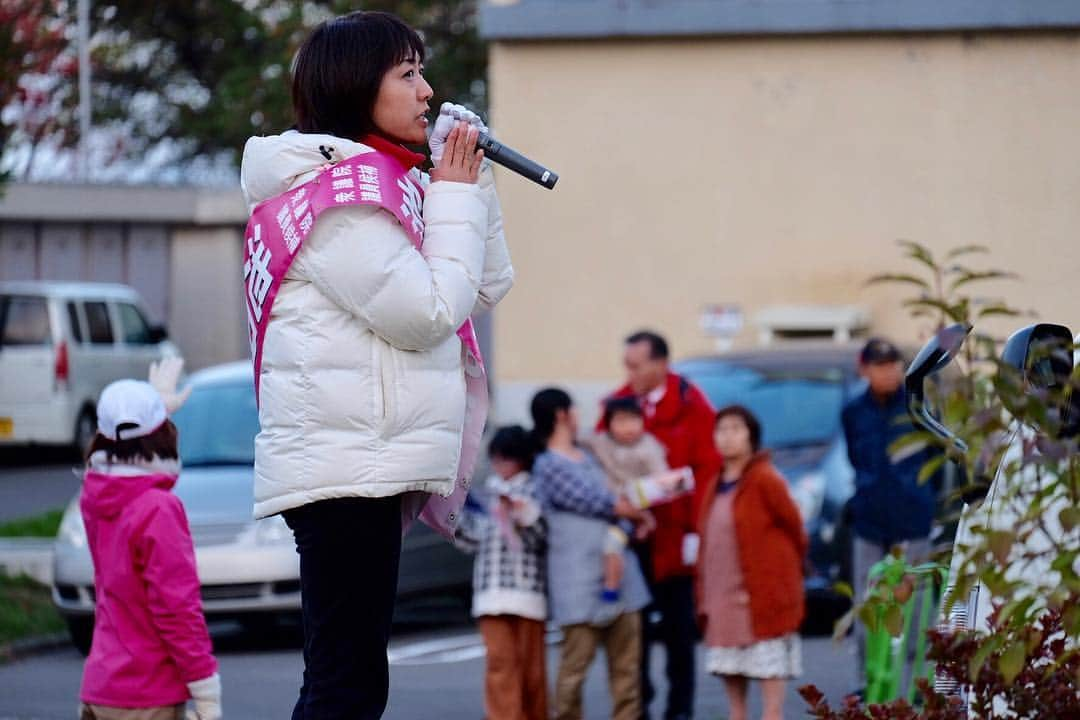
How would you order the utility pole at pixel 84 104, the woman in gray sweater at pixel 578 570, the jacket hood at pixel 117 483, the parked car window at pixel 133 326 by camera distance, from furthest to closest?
the utility pole at pixel 84 104 < the parked car window at pixel 133 326 < the woman in gray sweater at pixel 578 570 < the jacket hood at pixel 117 483

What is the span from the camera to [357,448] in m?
3.88

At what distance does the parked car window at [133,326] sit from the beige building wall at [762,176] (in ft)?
25.2

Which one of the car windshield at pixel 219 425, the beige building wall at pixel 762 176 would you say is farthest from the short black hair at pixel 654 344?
the beige building wall at pixel 762 176

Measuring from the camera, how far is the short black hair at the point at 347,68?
161 inches

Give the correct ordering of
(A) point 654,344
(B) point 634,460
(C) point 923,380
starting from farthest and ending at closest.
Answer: (A) point 654,344, (B) point 634,460, (C) point 923,380

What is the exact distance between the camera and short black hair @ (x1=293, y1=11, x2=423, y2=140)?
408 cm

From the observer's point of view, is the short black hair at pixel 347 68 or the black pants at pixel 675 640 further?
the black pants at pixel 675 640

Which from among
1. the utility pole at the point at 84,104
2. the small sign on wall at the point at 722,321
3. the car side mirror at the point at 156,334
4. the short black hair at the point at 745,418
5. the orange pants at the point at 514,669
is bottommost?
the orange pants at the point at 514,669

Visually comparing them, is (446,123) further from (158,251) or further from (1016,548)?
(158,251)

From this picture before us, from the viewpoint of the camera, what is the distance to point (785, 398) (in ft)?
40.0

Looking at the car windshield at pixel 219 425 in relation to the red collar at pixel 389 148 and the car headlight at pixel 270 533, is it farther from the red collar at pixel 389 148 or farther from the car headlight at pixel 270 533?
the red collar at pixel 389 148

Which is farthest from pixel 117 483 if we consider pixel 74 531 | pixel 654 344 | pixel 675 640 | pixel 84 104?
pixel 84 104

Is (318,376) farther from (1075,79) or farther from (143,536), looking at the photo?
(1075,79)

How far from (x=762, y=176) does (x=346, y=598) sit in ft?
46.9
